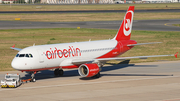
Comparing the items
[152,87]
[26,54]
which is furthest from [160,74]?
[26,54]

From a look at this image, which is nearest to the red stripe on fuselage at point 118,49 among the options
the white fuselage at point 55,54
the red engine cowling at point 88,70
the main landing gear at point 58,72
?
the white fuselage at point 55,54

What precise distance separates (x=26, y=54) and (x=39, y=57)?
4.58 ft

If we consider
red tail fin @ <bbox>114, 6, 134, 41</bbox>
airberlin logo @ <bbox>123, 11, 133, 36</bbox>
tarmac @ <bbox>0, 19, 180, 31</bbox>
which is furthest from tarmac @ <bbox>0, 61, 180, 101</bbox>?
tarmac @ <bbox>0, 19, 180, 31</bbox>

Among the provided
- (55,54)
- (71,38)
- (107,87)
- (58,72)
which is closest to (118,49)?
(58,72)

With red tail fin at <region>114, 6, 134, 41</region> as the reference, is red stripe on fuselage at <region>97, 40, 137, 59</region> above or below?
below

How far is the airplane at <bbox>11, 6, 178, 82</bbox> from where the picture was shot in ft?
107

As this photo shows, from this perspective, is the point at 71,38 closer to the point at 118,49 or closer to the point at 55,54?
the point at 118,49

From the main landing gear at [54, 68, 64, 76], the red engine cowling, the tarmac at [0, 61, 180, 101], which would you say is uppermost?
the red engine cowling

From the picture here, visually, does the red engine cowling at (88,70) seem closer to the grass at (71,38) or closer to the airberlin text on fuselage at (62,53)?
the airberlin text on fuselage at (62,53)

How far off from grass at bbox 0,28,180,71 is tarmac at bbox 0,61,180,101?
368 inches

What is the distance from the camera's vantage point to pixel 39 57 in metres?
33.0

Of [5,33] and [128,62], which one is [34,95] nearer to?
[128,62]

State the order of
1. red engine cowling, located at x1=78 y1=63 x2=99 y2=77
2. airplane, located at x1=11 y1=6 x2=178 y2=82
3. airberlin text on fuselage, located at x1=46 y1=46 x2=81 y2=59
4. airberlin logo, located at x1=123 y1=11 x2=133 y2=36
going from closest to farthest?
1. airplane, located at x1=11 y1=6 x2=178 y2=82
2. red engine cowling, located at x1=78 y1=63 x2=99 y2=77
3. airberlin text on fuselage, located at x1=46 y1=46 x2=81 y2=59
4. airberlin logo, located at x1=123 y1=11 x2=133 y2=36

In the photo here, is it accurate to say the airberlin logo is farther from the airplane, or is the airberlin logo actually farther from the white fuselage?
the white fuselage
